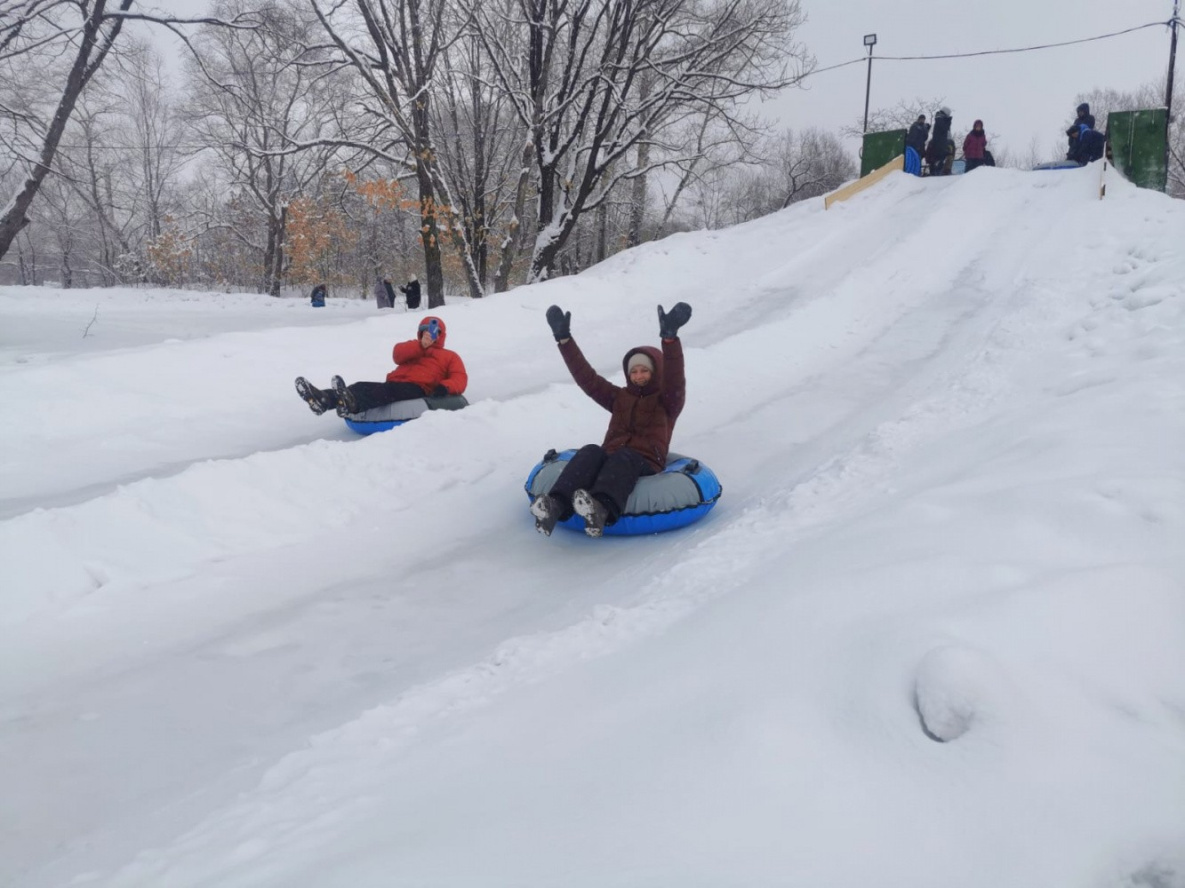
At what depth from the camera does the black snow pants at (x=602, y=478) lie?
4.02 m

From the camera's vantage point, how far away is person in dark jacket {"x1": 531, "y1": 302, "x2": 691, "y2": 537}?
3.96m

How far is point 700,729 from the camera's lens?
79.0 inches

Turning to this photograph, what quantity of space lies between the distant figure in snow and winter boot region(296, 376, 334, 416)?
1392 cm

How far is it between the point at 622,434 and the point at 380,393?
7.56 ft

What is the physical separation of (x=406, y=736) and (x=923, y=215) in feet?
39.0

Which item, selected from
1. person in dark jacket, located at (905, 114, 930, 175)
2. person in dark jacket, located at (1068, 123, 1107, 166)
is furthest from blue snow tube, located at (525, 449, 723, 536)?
person in dark jacket, located at (905, 114, 930, 175)

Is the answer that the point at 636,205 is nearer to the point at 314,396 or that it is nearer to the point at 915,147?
the point at 915,147

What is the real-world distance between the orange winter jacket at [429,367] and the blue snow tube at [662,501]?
2.12 m

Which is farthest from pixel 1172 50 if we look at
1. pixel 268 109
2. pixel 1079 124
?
pixel 268 109

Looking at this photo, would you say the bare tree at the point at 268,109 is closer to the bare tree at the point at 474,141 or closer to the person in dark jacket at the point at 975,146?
the bare tree at the point at 474,141

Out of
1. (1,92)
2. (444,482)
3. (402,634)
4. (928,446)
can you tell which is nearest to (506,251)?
(1,92)

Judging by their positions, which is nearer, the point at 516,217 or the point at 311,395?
the point at 311,395

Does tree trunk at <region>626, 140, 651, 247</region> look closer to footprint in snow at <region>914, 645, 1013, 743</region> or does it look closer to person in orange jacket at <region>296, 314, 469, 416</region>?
person in orange jacket at <region>296, 314, 469, 416</region>

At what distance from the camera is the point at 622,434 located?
4.57 meters
